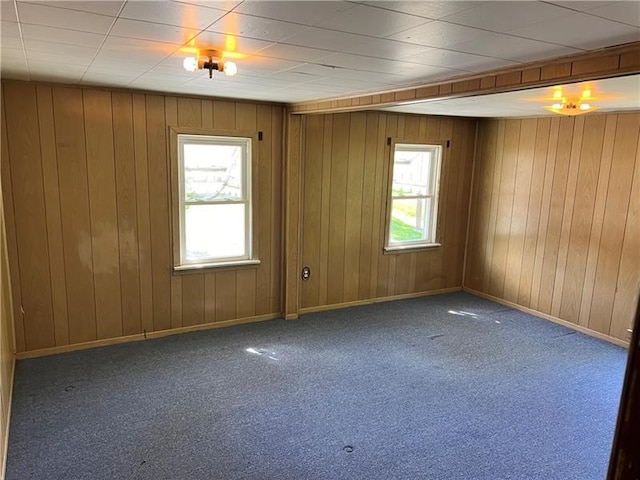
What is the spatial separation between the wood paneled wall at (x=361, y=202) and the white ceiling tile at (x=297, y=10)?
3052 millimetres

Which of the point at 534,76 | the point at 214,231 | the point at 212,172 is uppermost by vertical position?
the point at 534,76

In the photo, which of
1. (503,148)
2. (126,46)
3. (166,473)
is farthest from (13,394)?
(503,148)

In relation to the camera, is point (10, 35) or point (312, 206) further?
point (312, 206)

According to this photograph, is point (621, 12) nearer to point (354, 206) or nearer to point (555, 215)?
point (354, 206)

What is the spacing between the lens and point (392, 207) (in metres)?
5.57

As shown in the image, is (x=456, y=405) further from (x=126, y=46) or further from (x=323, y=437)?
(x=126, y=46)

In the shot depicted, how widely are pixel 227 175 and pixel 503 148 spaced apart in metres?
3.34

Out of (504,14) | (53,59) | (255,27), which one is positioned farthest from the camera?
(53,59)

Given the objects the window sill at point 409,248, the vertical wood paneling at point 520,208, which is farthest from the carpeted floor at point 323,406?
the window sill at point 409,248

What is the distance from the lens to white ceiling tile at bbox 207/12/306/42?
1674 mm

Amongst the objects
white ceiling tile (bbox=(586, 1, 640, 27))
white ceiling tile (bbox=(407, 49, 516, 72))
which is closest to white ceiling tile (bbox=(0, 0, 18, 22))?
white ceiling tile (bbox=(407, 49, 516, 72))

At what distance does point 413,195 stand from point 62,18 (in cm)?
450

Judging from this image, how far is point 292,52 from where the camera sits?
2.20 meters

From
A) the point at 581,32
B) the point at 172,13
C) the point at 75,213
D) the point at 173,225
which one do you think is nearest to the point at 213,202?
the point at 173,225
